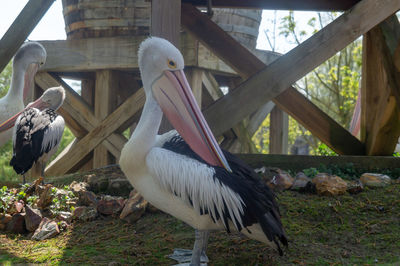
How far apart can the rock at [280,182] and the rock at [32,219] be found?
2.03 m

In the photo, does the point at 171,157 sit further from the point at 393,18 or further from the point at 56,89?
the point at 56,89

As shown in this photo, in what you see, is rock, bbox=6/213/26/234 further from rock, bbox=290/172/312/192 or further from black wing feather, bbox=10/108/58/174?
rock, bbox=290/172/312/192

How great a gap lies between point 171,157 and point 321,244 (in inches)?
49.6

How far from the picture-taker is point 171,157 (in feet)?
8.55

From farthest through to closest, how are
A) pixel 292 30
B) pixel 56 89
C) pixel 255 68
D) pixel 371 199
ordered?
pixel 292 30
pixel 56 89
pixel 255 68
pixel 371 199

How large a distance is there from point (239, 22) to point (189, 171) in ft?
16.0

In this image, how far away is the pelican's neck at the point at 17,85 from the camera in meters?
5.39

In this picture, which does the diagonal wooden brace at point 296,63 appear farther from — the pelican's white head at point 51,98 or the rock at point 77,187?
the pelican's white head at point 51,98

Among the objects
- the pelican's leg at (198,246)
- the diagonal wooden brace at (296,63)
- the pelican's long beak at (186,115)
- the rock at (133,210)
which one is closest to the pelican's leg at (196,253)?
the pelican's leg at (198,246)

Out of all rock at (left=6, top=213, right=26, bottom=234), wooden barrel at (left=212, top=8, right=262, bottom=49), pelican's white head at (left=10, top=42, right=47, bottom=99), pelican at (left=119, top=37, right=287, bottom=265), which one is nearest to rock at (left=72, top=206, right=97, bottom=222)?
rock at (left=6, top=213, right=26, bottom=234)

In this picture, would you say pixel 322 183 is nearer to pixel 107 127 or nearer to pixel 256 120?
pixel 107 127

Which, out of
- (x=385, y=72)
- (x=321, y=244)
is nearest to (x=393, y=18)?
(x=385, y=72)

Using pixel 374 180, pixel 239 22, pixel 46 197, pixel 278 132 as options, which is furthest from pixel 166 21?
pixel 278 132

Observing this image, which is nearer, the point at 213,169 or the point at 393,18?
the point at 213,169
